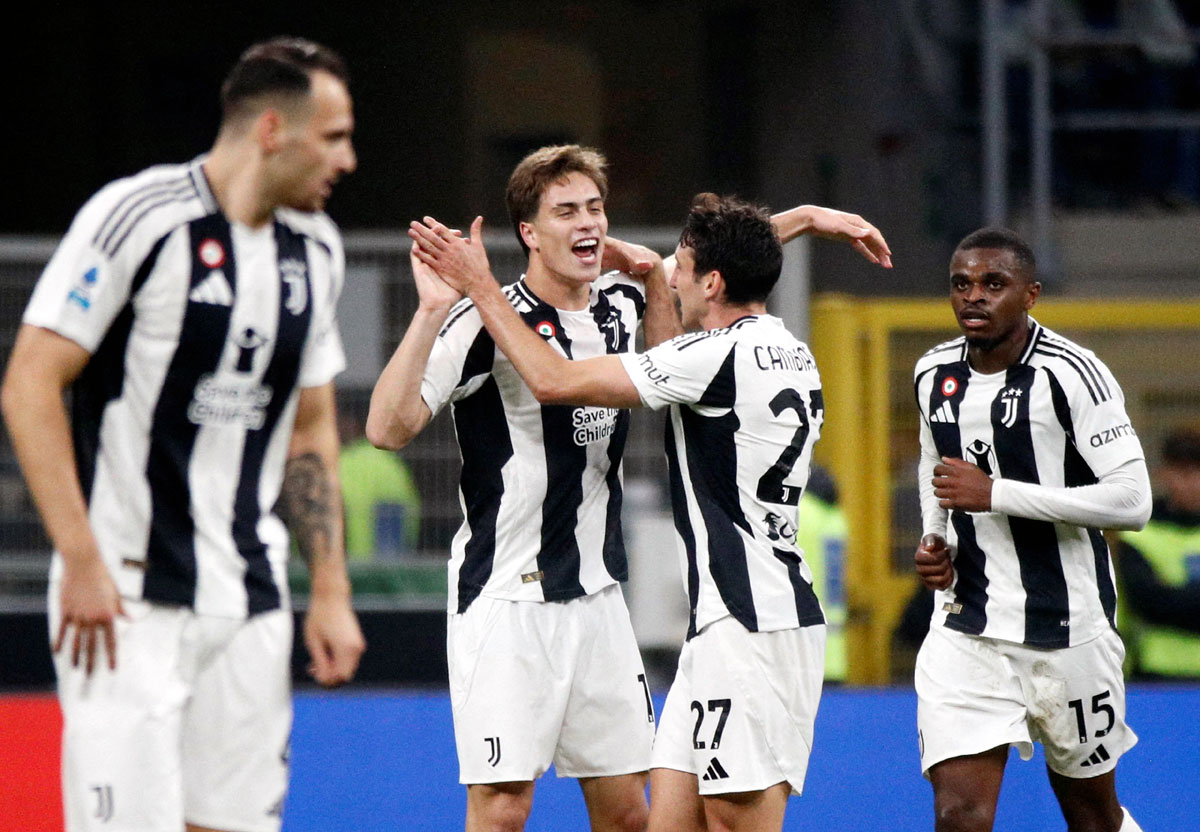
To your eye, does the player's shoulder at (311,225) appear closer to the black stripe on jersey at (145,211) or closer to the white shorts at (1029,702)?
the black stripe on jersey at (145,211)

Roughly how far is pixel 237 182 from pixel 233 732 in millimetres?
1043

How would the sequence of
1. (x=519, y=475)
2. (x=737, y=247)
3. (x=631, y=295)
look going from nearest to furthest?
1. (x=737, y=247)
2. (x=519, y=475)
3. (x=631, y=295)

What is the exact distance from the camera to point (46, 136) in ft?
42.2

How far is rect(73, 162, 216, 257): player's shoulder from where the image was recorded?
9.55 ft

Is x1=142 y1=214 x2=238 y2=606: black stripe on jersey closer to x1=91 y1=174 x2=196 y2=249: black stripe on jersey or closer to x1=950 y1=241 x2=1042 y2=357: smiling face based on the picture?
x1=91 y1=174 x2=196 y2=249: black stripe on jersey

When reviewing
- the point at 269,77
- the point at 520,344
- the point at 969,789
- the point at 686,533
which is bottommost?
the point at 969,789

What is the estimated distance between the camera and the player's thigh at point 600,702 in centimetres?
408

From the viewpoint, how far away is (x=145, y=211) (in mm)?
2957

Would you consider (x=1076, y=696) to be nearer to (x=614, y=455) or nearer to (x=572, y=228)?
(x=614, y=455)

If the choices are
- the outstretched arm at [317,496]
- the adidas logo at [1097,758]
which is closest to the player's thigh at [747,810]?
the adidas logo at [1097,758]

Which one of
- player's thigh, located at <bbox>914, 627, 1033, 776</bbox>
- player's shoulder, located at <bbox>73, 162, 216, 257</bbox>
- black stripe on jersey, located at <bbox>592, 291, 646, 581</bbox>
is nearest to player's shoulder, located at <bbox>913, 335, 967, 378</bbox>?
player's thigh, located at <bbox>914, 627, 1033, 776</bbox>

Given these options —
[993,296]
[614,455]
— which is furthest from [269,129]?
[993,296]

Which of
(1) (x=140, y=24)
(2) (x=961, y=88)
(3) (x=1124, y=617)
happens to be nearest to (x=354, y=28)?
(1) (x=140, y=24)

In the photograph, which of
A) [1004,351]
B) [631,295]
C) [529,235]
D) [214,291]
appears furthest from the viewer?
[631,295]
